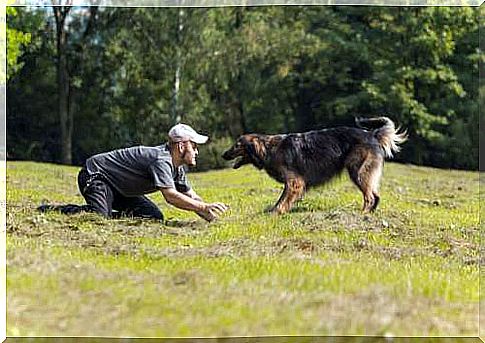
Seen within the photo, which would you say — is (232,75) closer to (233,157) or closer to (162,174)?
(233,157)

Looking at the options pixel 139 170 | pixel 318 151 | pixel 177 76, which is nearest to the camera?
pixel 139 170

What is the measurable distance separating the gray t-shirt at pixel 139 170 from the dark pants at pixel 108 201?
7 centimetres

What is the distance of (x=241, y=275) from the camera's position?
14.7 ft

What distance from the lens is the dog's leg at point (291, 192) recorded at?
716 cm

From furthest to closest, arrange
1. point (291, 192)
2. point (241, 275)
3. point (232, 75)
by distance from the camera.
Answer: point (232, 75) → point (291, 192) → point (241, 275)

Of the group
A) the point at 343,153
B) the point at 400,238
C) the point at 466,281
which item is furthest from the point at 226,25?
the point at 466,281

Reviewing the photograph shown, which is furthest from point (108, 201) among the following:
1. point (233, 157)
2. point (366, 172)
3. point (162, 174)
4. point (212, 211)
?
point (366, 172)

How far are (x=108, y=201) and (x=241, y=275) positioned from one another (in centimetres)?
232

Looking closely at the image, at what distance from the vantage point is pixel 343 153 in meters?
7.39

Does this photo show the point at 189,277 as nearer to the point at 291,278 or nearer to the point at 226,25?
the point at 291,278

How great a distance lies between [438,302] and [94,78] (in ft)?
46.1

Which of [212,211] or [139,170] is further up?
[139,170]

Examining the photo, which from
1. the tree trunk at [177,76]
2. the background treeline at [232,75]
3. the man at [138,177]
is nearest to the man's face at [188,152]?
the man at [138,177]

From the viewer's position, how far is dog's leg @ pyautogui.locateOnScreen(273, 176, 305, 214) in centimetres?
716
